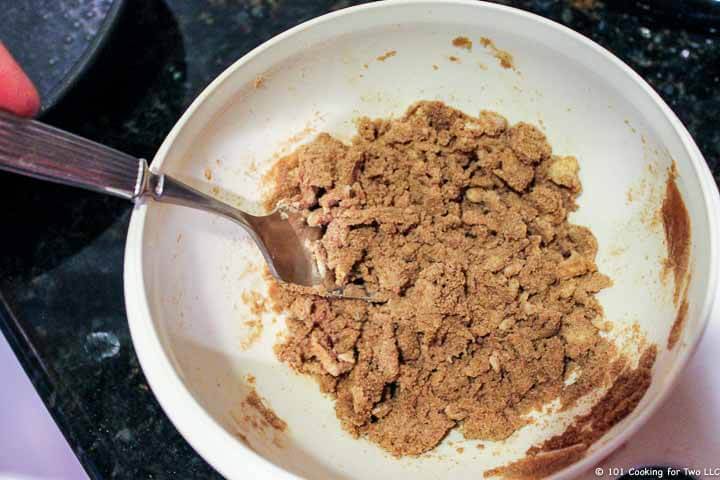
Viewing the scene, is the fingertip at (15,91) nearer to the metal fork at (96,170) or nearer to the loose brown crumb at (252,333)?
the metal fork at (96,170)

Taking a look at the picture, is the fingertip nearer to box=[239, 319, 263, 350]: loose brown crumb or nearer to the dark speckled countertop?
the dark speckled countertop

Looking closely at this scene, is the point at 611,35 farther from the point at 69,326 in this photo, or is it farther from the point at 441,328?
the point at 69,326

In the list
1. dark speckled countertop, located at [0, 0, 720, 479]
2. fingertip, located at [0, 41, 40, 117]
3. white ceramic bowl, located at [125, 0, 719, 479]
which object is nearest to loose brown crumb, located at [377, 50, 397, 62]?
white ceramic bowl, located at [125, 0, 719, 479]

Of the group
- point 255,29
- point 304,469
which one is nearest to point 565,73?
point 255,29

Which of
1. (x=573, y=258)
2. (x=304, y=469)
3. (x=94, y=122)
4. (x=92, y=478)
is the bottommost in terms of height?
(x=92, y=478)

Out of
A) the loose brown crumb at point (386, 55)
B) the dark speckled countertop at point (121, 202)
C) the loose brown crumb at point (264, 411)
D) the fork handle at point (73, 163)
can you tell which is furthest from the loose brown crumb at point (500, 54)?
the loose brown crumb at point (264, 411)
